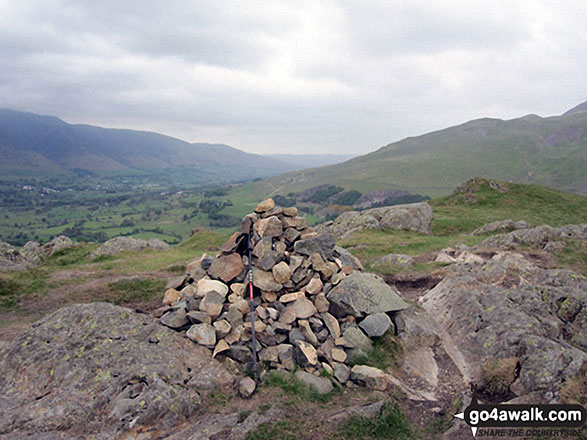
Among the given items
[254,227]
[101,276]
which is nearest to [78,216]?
[101,276]

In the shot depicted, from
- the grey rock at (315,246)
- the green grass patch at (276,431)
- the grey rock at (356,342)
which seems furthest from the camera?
the grey rock at (315,246)

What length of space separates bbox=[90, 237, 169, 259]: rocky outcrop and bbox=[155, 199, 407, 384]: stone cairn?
24.4 meters

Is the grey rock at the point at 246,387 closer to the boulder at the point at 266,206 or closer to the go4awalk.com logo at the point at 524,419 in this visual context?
the go4awalk.com logo at the point at 524,419

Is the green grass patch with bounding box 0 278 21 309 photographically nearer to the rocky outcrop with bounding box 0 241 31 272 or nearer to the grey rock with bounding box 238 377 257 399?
the rocky outcrop with bounding box 0 241 31 272

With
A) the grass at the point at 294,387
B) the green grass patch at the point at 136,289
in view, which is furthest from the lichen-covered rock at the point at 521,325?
the green grass patch at the point at 136,289

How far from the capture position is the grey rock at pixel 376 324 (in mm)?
13461

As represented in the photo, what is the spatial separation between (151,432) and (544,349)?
12811mm

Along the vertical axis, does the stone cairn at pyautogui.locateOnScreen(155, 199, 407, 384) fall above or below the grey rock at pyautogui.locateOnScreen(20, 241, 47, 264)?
above

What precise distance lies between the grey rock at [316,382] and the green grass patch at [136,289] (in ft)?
38.5

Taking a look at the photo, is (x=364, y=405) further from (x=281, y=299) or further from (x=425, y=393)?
(x=281, y=299)

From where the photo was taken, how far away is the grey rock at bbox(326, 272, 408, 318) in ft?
46.2

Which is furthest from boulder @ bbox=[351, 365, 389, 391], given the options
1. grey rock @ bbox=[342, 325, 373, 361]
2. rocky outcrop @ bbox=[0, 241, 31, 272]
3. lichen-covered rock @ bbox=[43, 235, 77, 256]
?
lichen-covered rock @ bbox=[43, 235, 77, 256]

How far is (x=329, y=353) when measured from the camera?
12.6m

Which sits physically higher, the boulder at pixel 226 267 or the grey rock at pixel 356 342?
the boulder at pixel 226 267
